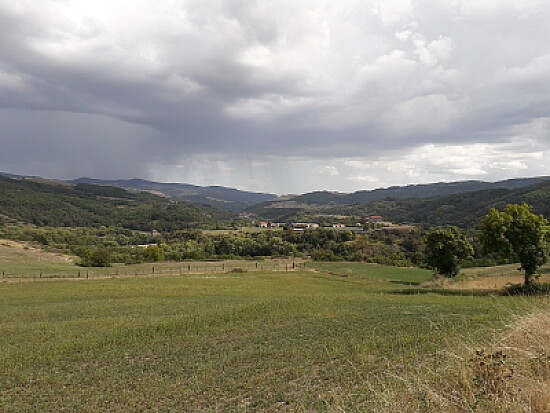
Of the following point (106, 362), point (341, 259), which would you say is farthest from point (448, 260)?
point (341, 259)

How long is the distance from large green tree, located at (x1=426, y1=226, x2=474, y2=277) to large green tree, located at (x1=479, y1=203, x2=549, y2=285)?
12.1m

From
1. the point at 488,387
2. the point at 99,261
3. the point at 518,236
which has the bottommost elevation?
the point at 99,261

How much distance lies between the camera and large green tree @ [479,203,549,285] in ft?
107

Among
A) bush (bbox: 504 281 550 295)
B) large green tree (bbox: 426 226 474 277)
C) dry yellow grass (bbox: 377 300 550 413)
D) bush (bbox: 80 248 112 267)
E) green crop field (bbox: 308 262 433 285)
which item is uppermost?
dry yellow grass (bbox: 377 300 550 413)

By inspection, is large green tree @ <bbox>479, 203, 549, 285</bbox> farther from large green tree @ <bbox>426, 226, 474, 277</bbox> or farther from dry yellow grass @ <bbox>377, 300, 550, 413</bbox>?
dry yellow grass @ <bbox>377, 300, 550, 413</bbox>

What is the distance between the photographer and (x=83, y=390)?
11.7 metres

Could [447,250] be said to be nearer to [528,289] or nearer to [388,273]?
[528,289]

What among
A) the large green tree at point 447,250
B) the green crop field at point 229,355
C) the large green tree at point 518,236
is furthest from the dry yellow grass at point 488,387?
the large green tree at point 447,250

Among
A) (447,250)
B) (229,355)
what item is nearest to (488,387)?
(229,355)

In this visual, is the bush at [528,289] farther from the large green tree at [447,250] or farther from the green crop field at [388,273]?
the green crop field at [388,273]

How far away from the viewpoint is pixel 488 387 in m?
6.73

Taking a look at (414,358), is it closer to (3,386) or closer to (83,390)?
(83,390)

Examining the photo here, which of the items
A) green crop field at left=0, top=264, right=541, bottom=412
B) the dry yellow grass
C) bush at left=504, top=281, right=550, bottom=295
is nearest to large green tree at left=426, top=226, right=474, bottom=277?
bush at left=504, top=281, right=550, bottom=295

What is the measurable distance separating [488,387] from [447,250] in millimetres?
43583
